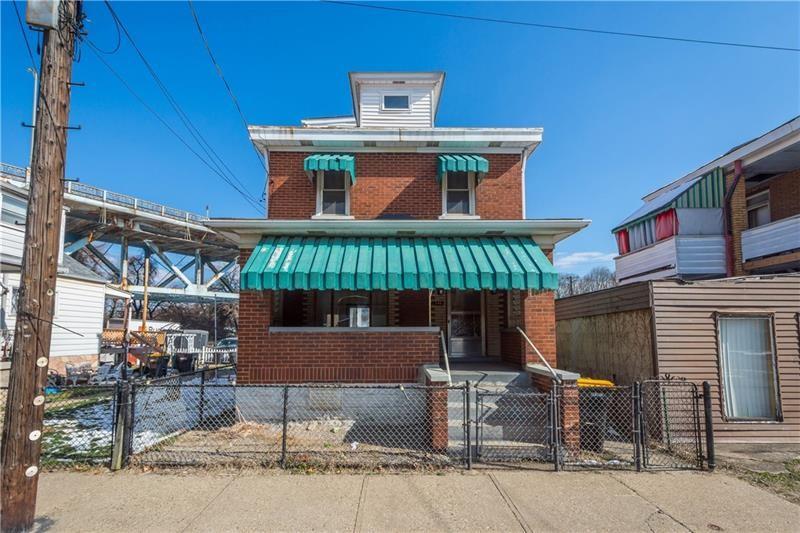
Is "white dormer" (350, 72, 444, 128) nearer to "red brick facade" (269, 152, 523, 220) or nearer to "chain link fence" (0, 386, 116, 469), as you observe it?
"red brick facade" (269, 152, 523, 220)

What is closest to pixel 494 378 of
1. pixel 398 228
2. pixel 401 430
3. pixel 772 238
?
pixel 401 430

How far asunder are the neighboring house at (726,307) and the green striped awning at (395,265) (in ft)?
7.52

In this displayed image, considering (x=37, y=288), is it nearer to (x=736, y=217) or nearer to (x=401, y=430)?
(x=401, y=430)

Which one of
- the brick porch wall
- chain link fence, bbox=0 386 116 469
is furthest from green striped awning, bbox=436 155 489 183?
chain link fence, bbox=0 386 116 469

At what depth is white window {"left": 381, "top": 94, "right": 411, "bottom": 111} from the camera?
12.5m

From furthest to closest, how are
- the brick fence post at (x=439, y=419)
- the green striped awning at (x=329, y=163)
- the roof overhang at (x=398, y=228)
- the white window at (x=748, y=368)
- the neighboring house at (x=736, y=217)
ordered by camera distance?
1. the neighboring house at (x=736, y=217)
2. the green striped awning at (x=329, y=163)
3. the roof overhang at (x=398, y=228)
4. the white window at (x=748, y=368)
5. the brick fence post at (x=439, y=419)

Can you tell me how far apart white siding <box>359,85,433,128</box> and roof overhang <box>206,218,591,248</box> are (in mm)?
4889

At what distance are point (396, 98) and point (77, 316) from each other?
15.9m

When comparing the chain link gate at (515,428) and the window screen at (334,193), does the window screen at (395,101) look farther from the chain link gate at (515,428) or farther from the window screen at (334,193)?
the chain link gate at (515,428)

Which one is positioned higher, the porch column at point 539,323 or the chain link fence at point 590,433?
the porch column at point 539,323

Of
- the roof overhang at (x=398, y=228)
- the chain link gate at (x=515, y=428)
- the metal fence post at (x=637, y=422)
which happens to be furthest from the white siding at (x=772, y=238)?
the chain link gate at (x=515, y=428)

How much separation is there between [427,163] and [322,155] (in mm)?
2683

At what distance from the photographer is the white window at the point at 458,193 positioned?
10.8 m

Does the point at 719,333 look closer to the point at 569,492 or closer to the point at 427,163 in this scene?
the point at 569,492
